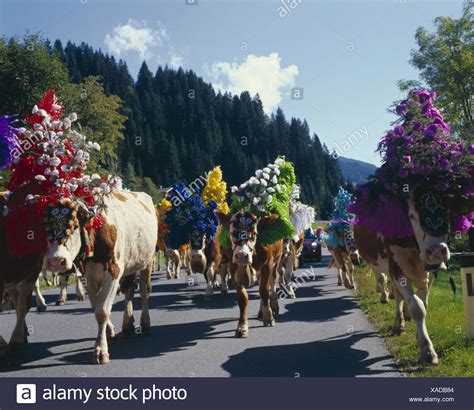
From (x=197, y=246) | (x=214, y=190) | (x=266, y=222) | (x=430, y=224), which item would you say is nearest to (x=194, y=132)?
(x=214, y=190)

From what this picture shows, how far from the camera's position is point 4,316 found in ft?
32.3

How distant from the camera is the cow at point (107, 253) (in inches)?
218

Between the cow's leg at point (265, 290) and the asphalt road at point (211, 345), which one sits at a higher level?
the cow's leg at point (265, 290)

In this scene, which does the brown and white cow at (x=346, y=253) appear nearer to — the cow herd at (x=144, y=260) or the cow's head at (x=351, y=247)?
the cow's head at (x=351, y=247)

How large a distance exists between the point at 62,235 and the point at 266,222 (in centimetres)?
348

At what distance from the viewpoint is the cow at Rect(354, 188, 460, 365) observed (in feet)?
17.4

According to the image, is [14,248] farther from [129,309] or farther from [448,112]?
Answer: [448,112]

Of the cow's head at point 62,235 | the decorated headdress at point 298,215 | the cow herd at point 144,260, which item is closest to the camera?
the cow's head at point 62,235

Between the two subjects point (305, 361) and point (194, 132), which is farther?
point (194, 132)

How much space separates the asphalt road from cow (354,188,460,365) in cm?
61

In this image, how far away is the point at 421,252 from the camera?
→ 5402mm

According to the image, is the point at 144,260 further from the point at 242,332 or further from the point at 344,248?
the point at 344,248

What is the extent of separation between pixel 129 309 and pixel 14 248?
2542mm

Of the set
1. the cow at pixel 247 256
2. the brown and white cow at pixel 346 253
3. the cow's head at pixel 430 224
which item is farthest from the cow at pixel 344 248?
the cow's head at pixel 430 224
